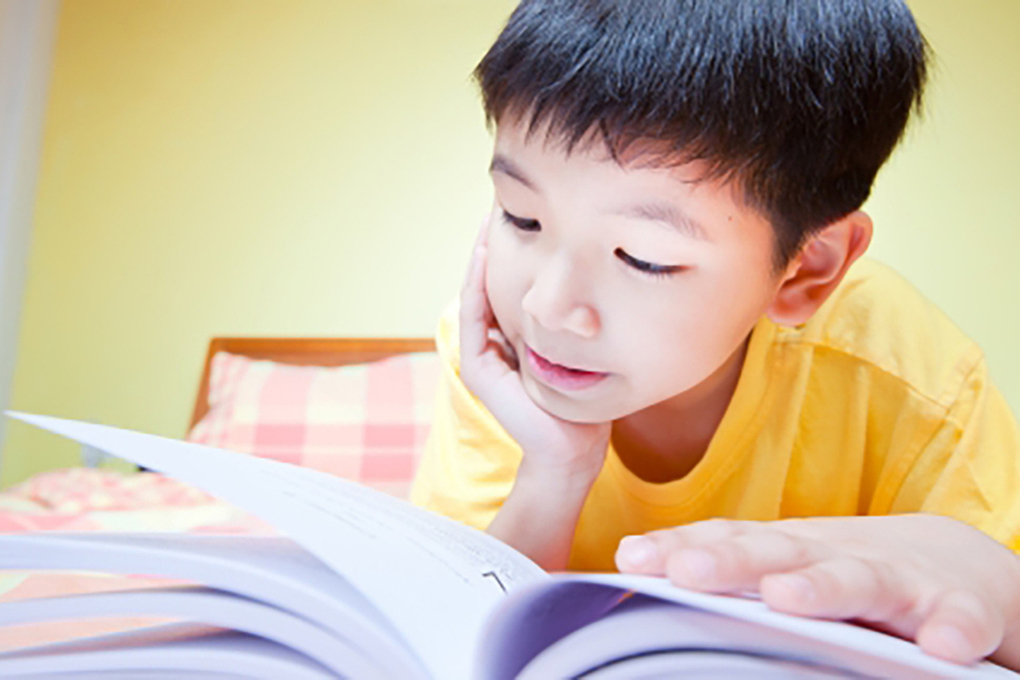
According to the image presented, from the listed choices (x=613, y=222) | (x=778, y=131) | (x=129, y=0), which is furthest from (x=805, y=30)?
(x=129, y=0)

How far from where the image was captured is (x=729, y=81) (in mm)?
527


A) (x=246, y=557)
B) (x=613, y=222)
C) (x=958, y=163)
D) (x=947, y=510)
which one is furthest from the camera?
(x=958, y=163)

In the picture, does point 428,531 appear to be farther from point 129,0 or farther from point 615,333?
point 129,0

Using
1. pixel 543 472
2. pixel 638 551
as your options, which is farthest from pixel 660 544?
pixel 543 472

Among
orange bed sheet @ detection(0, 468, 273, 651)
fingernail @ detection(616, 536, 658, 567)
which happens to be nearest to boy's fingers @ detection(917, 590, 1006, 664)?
fingernail @ detection(616, 536, 658, 567)

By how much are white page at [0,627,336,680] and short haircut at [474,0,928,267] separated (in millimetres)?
335

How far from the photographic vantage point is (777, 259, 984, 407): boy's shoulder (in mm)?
767

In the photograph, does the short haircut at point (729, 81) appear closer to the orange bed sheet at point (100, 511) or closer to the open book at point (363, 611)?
the open book at point (363, 611)

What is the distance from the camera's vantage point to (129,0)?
228 cm

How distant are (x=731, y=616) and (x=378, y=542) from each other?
0.56 feet

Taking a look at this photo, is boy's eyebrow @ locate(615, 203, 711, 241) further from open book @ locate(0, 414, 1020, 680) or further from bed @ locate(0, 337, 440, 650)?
bed @ locate(0, 337, 440, 650)

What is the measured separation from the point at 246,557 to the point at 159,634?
62mm

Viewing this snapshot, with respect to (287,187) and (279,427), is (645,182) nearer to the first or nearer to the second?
(279,427)

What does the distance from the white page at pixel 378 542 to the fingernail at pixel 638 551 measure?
0.18 ft
